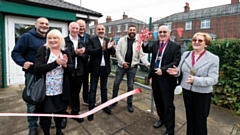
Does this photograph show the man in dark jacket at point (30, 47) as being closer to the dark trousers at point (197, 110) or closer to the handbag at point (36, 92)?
the handbag at point (36, 92)

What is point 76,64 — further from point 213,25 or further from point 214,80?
point 213,25

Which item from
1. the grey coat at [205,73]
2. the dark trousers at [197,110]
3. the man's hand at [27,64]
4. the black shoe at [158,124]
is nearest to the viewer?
the grey coat at [205,73]

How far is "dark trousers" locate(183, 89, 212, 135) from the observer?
1826mm

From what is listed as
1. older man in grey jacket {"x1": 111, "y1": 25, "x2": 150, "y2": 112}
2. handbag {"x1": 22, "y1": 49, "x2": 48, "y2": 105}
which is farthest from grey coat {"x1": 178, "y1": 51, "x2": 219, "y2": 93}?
handbag {"x1": 22, "y1": 49, "x2": 48, "y2": 105}

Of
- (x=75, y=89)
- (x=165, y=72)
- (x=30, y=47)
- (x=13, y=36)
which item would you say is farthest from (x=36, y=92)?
(x=13, y=36)

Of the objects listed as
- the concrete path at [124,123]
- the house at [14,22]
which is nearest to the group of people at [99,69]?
the concrete path at [124,123]

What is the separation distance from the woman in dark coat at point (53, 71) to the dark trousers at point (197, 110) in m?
1.69

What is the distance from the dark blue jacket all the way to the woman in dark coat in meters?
0.37

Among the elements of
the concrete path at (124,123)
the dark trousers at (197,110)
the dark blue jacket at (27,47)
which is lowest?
the concrete path at (124,123)

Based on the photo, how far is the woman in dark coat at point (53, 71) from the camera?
178 centimetres

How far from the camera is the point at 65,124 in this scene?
2.47 metres

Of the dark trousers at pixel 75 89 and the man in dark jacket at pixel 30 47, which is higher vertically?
the man in dark jacket at pixel 30 47

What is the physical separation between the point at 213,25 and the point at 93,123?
148 inches

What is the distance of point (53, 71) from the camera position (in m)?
1.88
